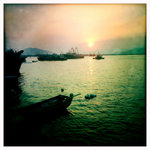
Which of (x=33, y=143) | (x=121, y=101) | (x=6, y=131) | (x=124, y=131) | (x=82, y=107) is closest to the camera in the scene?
(x=6, y=131)

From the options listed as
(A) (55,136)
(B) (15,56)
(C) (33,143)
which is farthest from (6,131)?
(B) (15,56)

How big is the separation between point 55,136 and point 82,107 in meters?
4.72

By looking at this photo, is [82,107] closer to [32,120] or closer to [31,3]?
[32,120]

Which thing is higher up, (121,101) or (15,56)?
(15,56)

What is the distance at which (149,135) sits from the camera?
725cm

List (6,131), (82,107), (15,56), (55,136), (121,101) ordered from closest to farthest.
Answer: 1. (6,131)
2. (55,136)
3. (82,107)
4. (121,101)
5. (15,56)

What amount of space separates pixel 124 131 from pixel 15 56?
27407 millimetres

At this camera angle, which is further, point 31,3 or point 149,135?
point 31,3

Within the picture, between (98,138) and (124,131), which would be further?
(124,131)

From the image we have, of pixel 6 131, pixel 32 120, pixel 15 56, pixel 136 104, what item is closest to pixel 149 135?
pixel 136 104

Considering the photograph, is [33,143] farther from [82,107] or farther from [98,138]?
[82,107]

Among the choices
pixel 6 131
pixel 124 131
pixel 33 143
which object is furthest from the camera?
pixel 124 131

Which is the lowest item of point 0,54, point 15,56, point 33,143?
point 33,143

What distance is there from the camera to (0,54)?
712 centimetres
